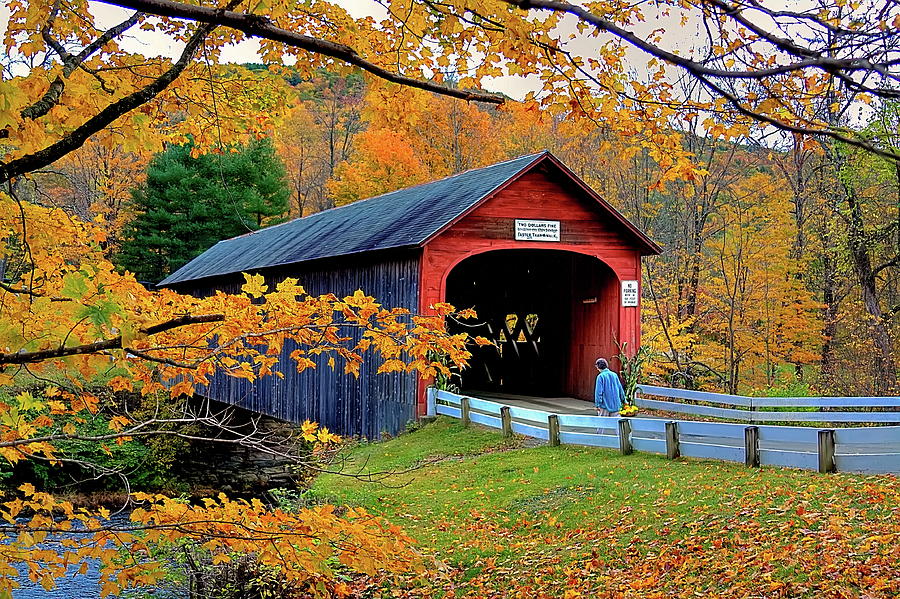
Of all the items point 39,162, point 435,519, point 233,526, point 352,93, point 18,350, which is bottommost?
point 435,519

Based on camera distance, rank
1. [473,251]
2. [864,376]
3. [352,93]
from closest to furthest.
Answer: [473,251]
[864,376]
[352,93]

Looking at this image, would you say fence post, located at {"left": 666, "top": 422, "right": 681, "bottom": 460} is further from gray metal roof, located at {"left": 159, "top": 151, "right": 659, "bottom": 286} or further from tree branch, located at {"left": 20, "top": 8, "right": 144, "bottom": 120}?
tree branch, located at {"left": 20, "top": 8, "right": 144, "bottom": 120}

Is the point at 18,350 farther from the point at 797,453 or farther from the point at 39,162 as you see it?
the point at 797,453

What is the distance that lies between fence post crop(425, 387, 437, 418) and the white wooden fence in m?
0.94

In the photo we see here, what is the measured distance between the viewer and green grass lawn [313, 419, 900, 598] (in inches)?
240

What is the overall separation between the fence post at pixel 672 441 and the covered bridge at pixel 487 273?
5142mm

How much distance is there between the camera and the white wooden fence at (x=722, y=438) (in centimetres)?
848

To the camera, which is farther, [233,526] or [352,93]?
[352,93]

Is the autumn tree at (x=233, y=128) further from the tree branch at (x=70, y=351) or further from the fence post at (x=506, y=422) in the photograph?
the fence post at (x=506, y=422)

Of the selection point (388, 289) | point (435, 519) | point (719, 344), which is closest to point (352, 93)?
point (719, 344)

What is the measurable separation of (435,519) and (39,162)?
24.4ft

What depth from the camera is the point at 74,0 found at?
13.3ft

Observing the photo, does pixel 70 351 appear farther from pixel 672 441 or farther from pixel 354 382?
pixel 354 382

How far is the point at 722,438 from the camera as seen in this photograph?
9945 mm
